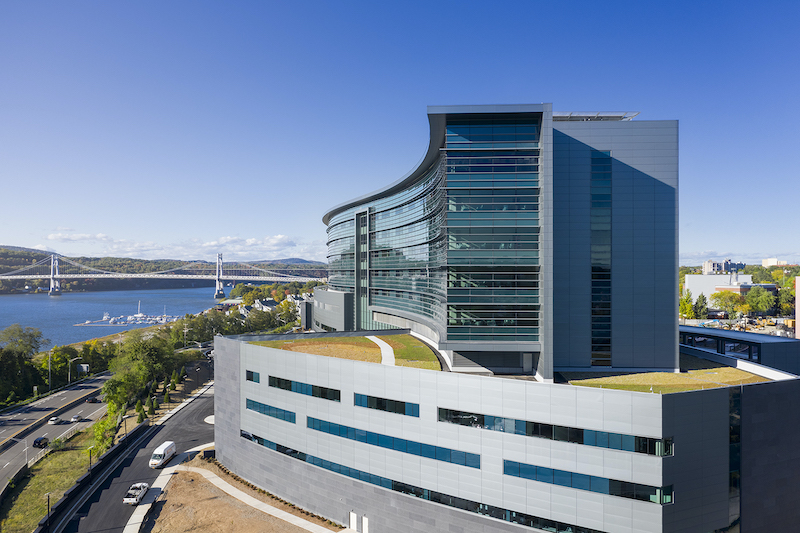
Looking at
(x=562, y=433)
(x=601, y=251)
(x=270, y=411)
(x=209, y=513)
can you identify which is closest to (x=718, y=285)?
(x=601, y=251)

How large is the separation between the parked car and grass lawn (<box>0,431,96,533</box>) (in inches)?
215

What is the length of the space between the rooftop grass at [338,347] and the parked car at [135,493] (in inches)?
503

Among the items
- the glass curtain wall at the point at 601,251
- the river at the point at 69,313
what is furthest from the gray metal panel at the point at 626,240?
the river at the point at 69,313

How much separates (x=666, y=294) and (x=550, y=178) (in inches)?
487

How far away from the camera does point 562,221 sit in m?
29.5

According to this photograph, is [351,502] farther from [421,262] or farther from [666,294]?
[666,294]

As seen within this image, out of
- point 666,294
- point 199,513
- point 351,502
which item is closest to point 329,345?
point 351,502

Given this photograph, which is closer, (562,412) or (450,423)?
(562,412)

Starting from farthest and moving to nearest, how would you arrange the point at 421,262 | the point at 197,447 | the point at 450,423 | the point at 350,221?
the point at 350,221 → the point at 421,262 → the point at 197,447 → the point at 450,423

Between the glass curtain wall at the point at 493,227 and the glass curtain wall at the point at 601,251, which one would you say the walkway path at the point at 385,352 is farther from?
the glass curtain wall at the point at 601,251

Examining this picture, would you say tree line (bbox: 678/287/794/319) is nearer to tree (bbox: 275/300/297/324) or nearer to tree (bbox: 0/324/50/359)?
tree (bbox: 275/300/297/324)

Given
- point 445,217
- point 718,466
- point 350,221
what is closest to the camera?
point 718,466

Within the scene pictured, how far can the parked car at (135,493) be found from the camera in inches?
1116

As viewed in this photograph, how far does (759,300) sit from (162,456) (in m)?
135
